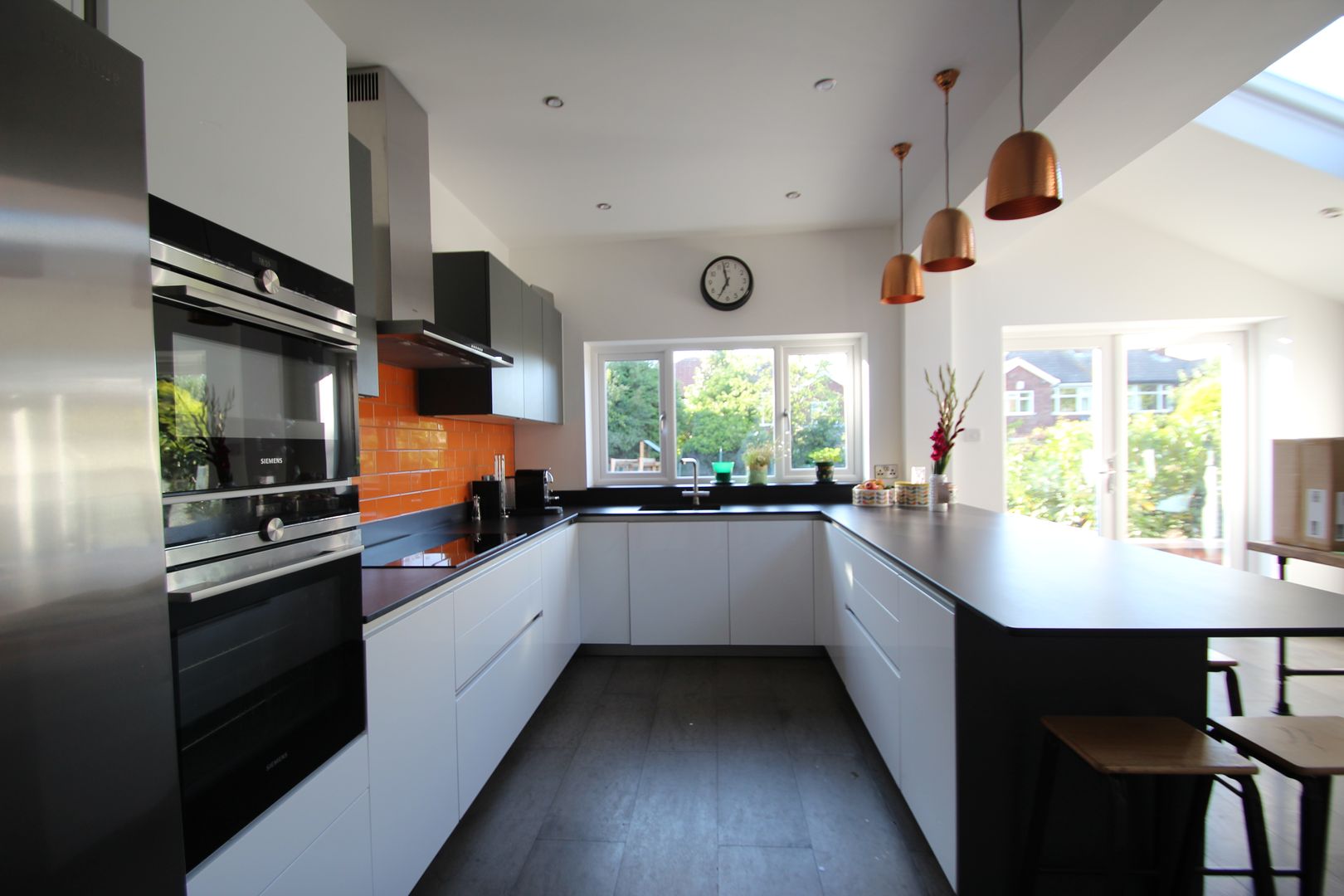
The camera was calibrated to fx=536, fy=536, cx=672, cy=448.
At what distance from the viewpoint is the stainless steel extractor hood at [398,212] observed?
189 cm

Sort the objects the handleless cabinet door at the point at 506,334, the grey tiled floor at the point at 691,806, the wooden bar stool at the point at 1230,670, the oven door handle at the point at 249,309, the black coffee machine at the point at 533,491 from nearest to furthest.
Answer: the oven door handle at the point at 249,309 → the wooden bar stool at the point at 1230,670 → the grey tiled floor at the point at 691,806 → the handleless cabinet door at the point at 506,334 → the black coffee machine at the point at 533,491

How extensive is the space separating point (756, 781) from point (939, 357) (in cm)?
282

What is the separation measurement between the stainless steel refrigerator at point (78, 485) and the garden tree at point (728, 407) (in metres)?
3.37

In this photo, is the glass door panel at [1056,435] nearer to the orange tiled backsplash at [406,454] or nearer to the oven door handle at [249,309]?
the orange tiled backsplash at [406,454]

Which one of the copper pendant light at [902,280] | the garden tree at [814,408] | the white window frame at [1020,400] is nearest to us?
the copper pendant light at [902,280]

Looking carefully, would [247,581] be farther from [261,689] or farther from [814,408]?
[814,408]

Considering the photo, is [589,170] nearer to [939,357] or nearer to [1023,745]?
[939,357]

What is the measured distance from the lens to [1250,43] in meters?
1.56

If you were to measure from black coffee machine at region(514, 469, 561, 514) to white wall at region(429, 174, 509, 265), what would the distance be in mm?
1349

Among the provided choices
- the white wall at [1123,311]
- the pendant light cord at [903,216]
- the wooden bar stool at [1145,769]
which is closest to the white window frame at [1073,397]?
the white wall at [1123,311]

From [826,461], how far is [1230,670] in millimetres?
2351

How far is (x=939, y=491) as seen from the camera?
321 centimetres

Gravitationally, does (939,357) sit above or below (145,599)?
above

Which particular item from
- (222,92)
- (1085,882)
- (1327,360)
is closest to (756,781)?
(1085,882)
